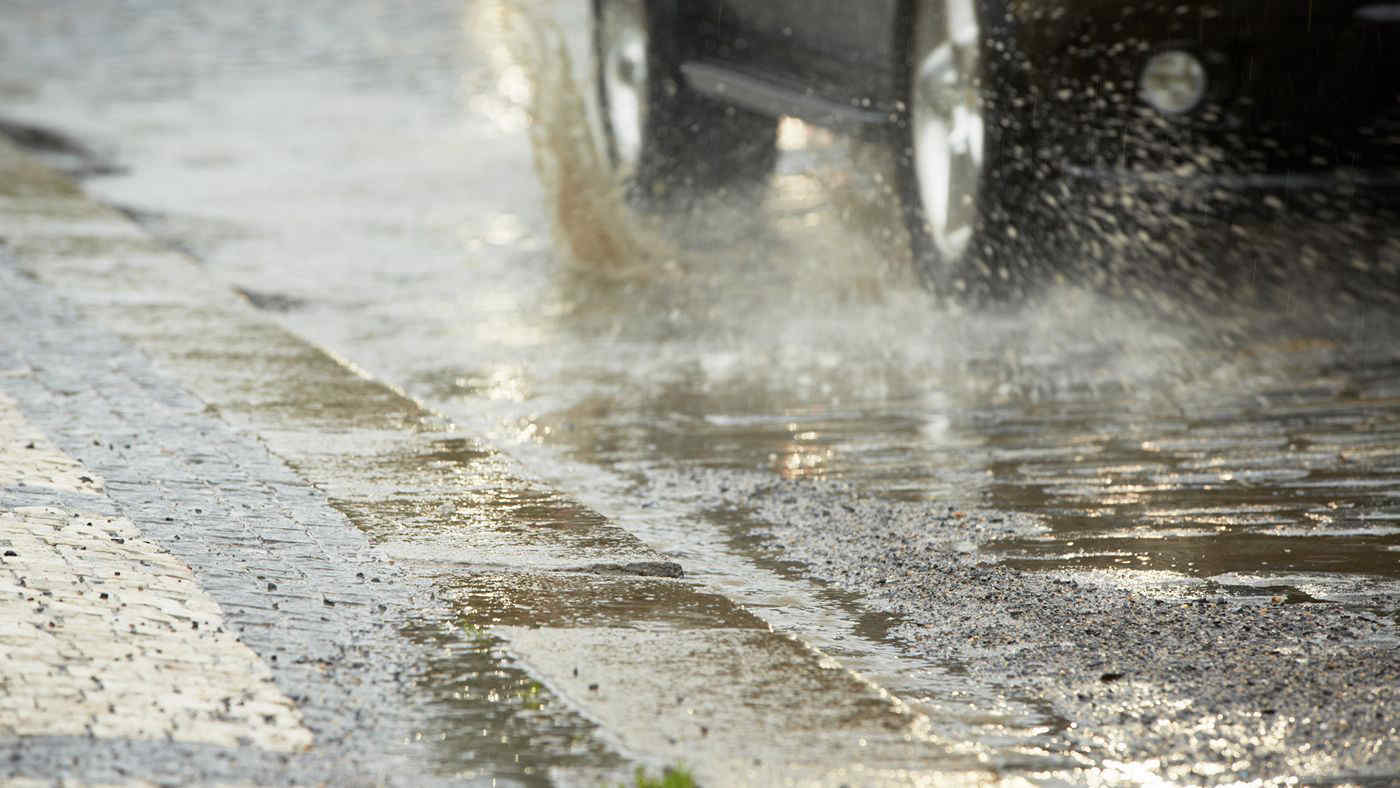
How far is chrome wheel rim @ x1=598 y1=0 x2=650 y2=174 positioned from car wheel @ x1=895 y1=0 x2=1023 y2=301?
2264mm

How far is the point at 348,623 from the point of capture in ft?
10.8

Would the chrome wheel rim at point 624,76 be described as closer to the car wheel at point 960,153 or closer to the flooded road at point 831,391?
the flooded road at point 831,391

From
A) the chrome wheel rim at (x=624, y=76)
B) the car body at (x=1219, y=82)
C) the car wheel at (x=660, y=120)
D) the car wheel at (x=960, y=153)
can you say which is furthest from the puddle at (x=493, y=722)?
the chrome wheel rim at (x=624, y=76)

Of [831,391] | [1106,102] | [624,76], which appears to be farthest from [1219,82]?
[624,76]

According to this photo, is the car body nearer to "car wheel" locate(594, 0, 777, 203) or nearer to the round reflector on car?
the round reflector on car

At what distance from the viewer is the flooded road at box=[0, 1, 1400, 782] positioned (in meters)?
3.62

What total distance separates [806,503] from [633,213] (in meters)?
3.95

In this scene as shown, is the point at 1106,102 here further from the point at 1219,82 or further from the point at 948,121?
the point at 948,121

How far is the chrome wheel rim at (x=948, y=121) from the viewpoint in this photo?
580cm

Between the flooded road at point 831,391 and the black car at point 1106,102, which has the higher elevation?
the black car at point 1106,102

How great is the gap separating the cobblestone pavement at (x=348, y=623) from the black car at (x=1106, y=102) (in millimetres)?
1980

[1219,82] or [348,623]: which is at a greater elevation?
[1219,82]

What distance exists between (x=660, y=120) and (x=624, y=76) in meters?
0.31

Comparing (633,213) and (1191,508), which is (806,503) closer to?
(1191,508)
